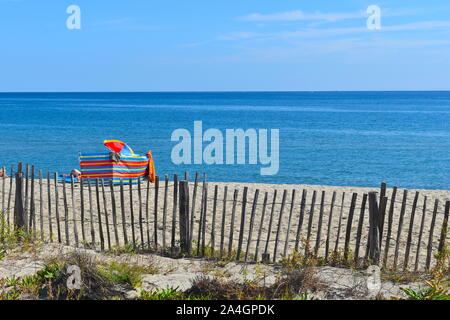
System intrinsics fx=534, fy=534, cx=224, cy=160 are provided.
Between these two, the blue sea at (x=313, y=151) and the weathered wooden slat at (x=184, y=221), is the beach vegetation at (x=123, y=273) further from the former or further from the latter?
the blue sea at (x=313, y=151)

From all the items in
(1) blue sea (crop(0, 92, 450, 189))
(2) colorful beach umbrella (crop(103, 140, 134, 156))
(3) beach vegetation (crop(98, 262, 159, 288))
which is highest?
(2) colorful beach umbrella (crop(103, 140, 134, 156))

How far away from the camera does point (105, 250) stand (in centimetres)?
869

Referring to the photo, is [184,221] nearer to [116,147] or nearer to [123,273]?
[123,273]

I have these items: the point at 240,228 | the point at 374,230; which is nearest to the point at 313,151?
the point at 240,228

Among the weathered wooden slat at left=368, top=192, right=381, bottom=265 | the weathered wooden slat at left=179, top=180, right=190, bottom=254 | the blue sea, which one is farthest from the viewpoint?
the blue sea

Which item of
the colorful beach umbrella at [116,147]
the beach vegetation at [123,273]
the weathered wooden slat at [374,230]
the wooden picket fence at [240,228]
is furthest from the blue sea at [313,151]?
the beach vegetation at [123,273]

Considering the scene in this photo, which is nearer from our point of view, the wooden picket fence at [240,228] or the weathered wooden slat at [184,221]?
the wooden picket fence at [240,228]

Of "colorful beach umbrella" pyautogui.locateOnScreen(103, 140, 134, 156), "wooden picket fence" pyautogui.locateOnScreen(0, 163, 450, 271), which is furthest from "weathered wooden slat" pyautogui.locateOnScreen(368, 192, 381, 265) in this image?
"colorful beach umbrella" pyautogui.locateOnScreen(103, 140, 134, 156)

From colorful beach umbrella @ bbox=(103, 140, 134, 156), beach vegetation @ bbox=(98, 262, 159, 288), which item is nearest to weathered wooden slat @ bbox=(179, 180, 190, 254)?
beach vegetation @ bbox=(98, 262, 159, 288)

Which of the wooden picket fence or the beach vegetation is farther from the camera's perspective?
the wooden picket fence

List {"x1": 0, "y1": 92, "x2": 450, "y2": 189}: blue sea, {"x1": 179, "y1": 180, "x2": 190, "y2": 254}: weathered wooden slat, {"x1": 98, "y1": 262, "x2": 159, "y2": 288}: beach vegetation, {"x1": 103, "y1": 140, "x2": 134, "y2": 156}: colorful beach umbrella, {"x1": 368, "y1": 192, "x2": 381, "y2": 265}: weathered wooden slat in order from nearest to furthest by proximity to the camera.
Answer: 1. {"x1": 98, "y1": 262, "x2": 159, "y2": 288}: beach vegetation
2. {"x1": 368, "y1": 192, "x2": 381, "y2": 265}: weathered wooden slat
3. {"x1": 179, "y1": 180, "x2": 190, "y2": 254}: weathered wooden slat
4. {"x1": 103, "y1": 140, "x2": 134, "y2": 156}: colorful beach umbrella
5. {"x1": 0, "y1": 92, "x2": 450, "y2": 189}: blue sea

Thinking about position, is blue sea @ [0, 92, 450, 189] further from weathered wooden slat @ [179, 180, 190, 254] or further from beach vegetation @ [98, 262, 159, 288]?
beach vegetation @ [98, 262, 159, 288]

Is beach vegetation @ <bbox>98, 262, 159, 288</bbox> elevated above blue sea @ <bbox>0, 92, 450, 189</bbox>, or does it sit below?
above

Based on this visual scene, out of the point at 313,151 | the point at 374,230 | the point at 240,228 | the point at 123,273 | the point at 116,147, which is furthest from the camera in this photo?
the point at 313,151
